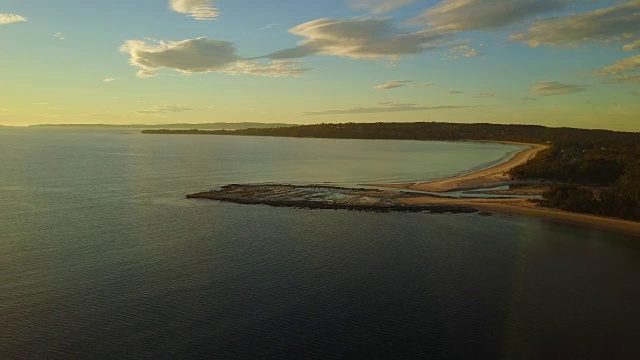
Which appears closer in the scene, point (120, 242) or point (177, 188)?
point (120, 242)

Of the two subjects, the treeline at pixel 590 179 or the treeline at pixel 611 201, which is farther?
the treeline at pixel 590 179

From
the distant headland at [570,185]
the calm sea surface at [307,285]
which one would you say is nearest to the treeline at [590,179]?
the distant headland at [570,185]

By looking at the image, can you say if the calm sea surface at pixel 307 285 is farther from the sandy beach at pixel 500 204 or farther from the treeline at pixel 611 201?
the treeline at pixel 611 201

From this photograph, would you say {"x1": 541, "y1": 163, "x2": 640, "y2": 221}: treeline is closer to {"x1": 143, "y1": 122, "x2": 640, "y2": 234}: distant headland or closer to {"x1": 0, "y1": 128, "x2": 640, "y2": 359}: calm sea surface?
{"x1": 143, "y1": 122, "x2": 640, "y2": 234}: distant headland

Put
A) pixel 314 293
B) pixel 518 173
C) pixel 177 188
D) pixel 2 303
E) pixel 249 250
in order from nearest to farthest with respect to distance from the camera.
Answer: pixel 2 303
pixel 314 293
pixel 249 250
pixel 177 188
pixel 518 173

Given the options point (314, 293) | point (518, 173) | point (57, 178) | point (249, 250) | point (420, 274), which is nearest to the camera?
point (314, 293)

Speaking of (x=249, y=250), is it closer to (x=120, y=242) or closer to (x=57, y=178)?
(x=120, y=242)

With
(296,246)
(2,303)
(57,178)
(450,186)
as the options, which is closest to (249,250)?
(296,246)

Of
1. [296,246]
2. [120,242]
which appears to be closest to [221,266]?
[296,246]

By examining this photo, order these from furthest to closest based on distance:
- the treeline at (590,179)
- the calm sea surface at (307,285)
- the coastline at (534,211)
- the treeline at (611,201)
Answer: the treeline at (590,179) < the treeline at (611,201) < the coastline at (534,211) < the calm sea surface at (307,285)
